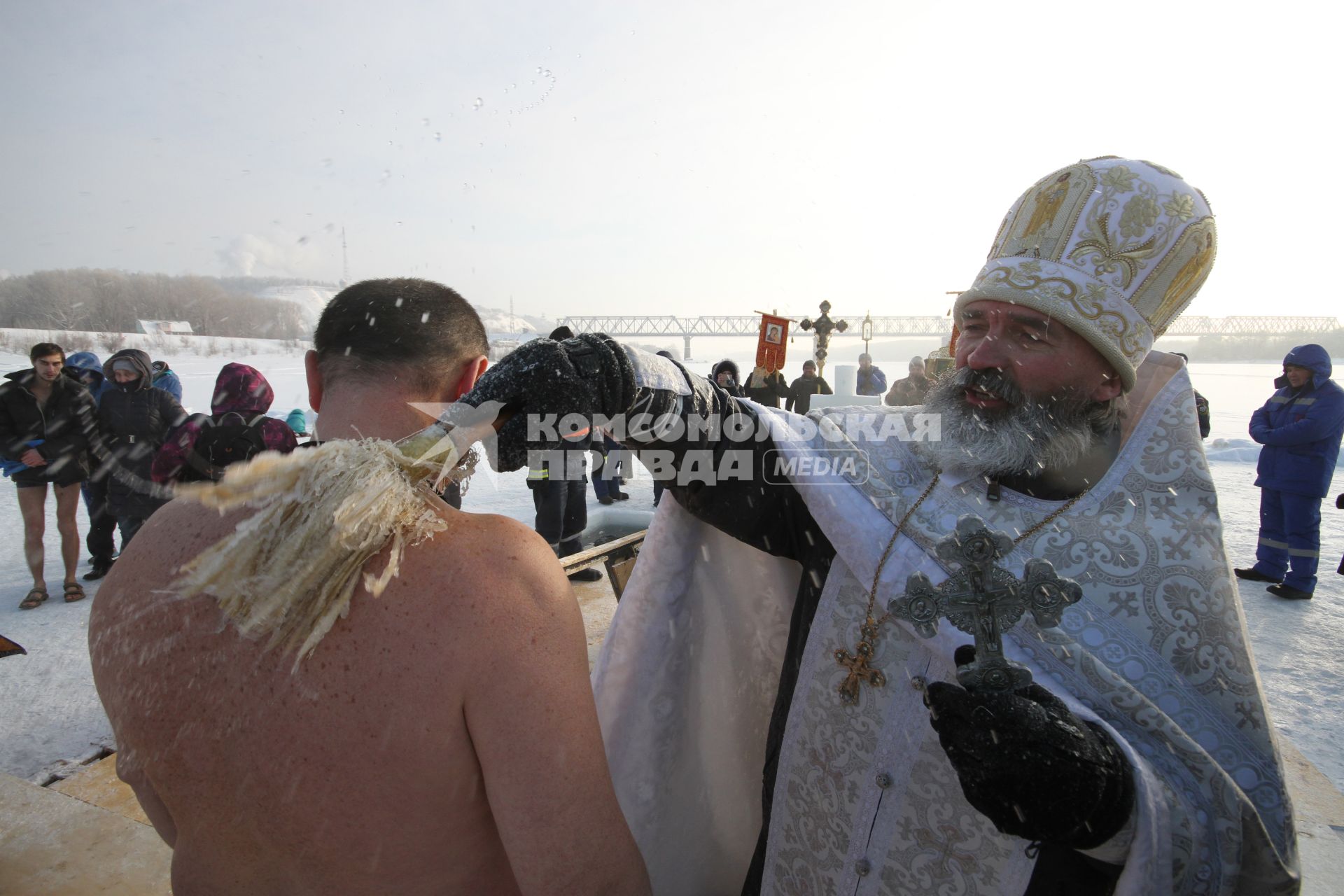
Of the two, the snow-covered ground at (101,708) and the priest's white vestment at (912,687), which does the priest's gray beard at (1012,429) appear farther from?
the snow-covered ground at (101,708)

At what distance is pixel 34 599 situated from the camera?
5336 millimetres

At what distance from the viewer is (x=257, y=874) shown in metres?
1.18

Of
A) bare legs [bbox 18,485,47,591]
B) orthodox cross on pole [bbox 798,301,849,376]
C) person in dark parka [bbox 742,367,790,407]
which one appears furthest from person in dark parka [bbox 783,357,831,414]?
bare legs [bbox 18,485,47,591]

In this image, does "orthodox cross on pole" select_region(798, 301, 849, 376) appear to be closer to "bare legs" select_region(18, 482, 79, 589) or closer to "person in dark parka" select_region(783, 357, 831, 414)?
"person in dark parka" select_region(783, 357, 831, 414)

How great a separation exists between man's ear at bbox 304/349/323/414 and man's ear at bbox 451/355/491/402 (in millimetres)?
278

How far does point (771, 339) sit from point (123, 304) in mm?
10108

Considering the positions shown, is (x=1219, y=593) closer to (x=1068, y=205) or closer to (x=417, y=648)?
(x=1068, y=205)

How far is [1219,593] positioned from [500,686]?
145 cm

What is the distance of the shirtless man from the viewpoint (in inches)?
43.5

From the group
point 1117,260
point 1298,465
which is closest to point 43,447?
point 1117,260

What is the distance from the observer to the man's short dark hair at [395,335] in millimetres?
1390

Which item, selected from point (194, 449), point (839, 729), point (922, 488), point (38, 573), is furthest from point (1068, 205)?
point (38, 573)

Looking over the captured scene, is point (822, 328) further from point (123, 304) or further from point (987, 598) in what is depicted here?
point (987, 598)

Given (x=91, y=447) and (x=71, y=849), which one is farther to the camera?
(x=91, y=447)
